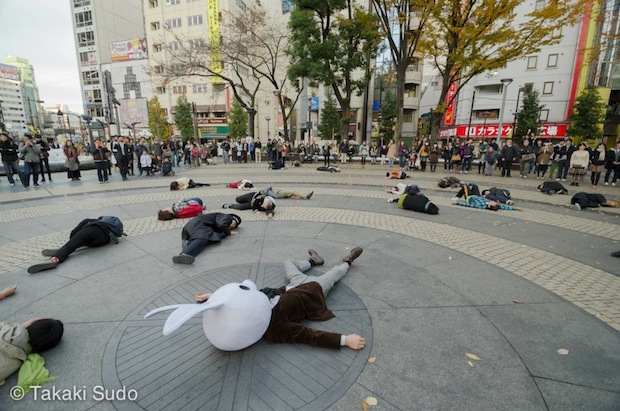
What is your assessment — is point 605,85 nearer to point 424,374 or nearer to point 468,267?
point 468,267

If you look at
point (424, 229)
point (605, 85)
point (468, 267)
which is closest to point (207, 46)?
point (424, 229)

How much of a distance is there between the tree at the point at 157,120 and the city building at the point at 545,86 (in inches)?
1798

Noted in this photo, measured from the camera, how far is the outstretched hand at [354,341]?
2764mm

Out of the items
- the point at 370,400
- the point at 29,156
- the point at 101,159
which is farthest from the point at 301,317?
the point at 29,156

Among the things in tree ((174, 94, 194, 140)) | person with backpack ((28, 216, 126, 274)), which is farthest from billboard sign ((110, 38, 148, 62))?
person with backpack ((28, 216, 126, 274))

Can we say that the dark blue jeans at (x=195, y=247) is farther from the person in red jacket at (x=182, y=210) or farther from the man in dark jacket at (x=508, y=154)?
the man in dark jacket at (x=508, y=154)

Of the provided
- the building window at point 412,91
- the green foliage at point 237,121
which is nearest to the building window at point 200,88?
the green foliage at point 237,121

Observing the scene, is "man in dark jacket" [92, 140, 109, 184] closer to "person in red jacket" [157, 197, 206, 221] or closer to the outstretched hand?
"person in red jacket" [157, 197, 206, 221]

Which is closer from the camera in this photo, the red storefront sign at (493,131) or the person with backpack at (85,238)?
the person with backpack at (85,238)

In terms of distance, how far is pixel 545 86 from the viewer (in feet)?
115

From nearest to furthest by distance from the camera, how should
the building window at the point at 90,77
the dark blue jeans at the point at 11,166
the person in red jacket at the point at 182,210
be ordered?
the person in red jacket at the point at 182,210 < the dark blue jeans at the point at 11,166 < the building window at the point at 90,77

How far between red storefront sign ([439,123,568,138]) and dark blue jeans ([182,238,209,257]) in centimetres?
3809

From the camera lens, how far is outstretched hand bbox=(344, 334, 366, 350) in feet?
9.07

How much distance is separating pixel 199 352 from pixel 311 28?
22.4m
